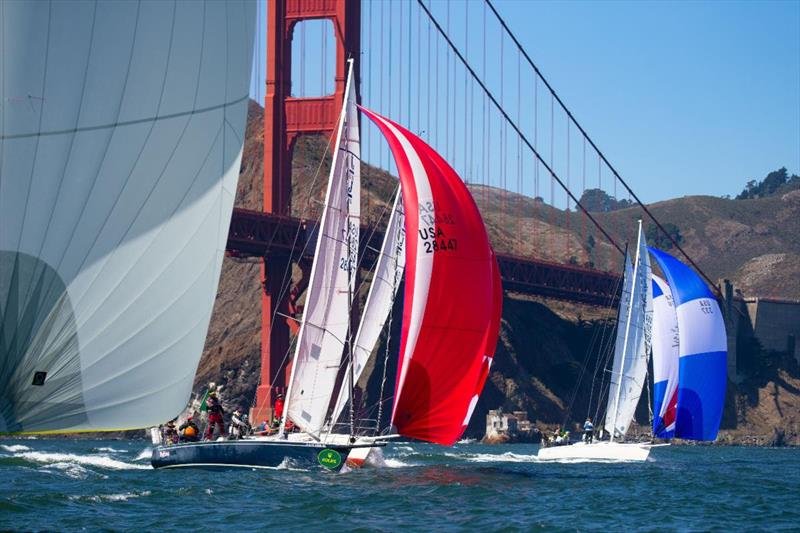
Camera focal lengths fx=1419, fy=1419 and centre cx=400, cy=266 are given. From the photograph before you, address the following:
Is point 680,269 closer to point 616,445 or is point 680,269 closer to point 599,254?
point 616,445

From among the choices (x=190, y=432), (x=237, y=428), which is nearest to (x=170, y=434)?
(x=190, y=432)

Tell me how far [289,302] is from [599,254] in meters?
77.5

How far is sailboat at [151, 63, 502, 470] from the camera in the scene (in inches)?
762

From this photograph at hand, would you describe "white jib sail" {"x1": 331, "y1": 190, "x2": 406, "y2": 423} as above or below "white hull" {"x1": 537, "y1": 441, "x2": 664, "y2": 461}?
above

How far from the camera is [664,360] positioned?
32.4m

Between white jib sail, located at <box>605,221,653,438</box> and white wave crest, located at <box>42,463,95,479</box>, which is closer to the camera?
white wave crest, located at <box>42,463,95,479</box>

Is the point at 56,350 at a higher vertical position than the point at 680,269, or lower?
lower

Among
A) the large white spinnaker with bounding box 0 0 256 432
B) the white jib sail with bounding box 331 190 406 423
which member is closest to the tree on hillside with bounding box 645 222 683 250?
the white jib sail with bounding box 331 190 406 423

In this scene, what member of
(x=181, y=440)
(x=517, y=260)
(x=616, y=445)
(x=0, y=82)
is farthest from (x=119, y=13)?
(x=517, y=260)

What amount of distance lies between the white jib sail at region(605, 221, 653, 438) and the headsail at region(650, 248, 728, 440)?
805mm

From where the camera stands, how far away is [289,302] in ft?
154

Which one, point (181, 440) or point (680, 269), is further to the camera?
point (680, 269)

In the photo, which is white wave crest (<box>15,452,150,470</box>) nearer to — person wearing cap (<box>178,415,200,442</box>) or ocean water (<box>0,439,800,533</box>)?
ocean water (<box>0,439,800,533</box>)

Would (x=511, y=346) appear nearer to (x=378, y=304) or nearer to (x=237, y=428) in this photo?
(x=378, y=304)
